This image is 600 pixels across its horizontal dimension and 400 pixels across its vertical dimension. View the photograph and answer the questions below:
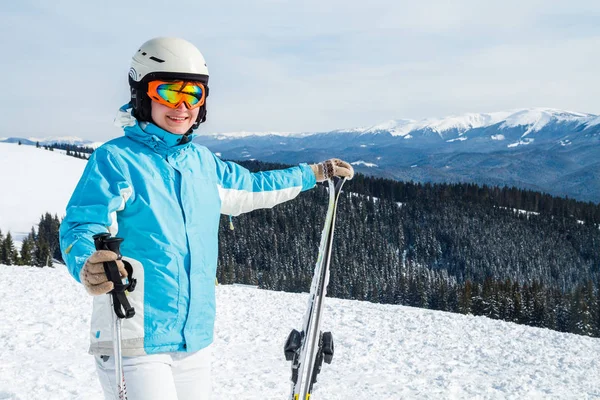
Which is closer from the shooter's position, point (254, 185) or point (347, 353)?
point (254, 185)

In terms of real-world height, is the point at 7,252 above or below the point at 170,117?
below

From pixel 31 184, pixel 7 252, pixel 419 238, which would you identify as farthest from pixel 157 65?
pixel 31 184

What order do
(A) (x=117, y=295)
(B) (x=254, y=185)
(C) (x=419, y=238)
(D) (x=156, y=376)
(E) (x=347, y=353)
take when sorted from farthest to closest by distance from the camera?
(C) (x=419, y=238) < (E) (x=347, y=353) < (B) (x=254, y=185) < (D) (x=156, y=376) < (A) (x=117, y=295)

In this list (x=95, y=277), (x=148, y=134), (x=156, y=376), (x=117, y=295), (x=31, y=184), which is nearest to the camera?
(x=95, y=277)

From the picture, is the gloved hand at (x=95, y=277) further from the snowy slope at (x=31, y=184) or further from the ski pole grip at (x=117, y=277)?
the snowy slope at (x=31, y=184)

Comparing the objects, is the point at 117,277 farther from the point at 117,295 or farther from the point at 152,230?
the point at 152,230

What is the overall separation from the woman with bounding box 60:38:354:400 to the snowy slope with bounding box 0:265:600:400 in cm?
477

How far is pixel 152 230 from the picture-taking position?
237 centimetres

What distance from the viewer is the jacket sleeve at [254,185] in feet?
9.86

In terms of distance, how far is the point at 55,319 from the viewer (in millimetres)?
10859

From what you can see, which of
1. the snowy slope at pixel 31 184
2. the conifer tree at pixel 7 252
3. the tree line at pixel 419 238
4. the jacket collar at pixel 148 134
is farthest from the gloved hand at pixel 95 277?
the snowy slope at pixel 31 184

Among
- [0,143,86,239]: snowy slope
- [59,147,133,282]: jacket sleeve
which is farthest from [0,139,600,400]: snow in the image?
[0,143,86,239]: snowy slope

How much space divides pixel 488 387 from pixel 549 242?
12078 centimetres

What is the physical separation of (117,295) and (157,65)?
1.25m
